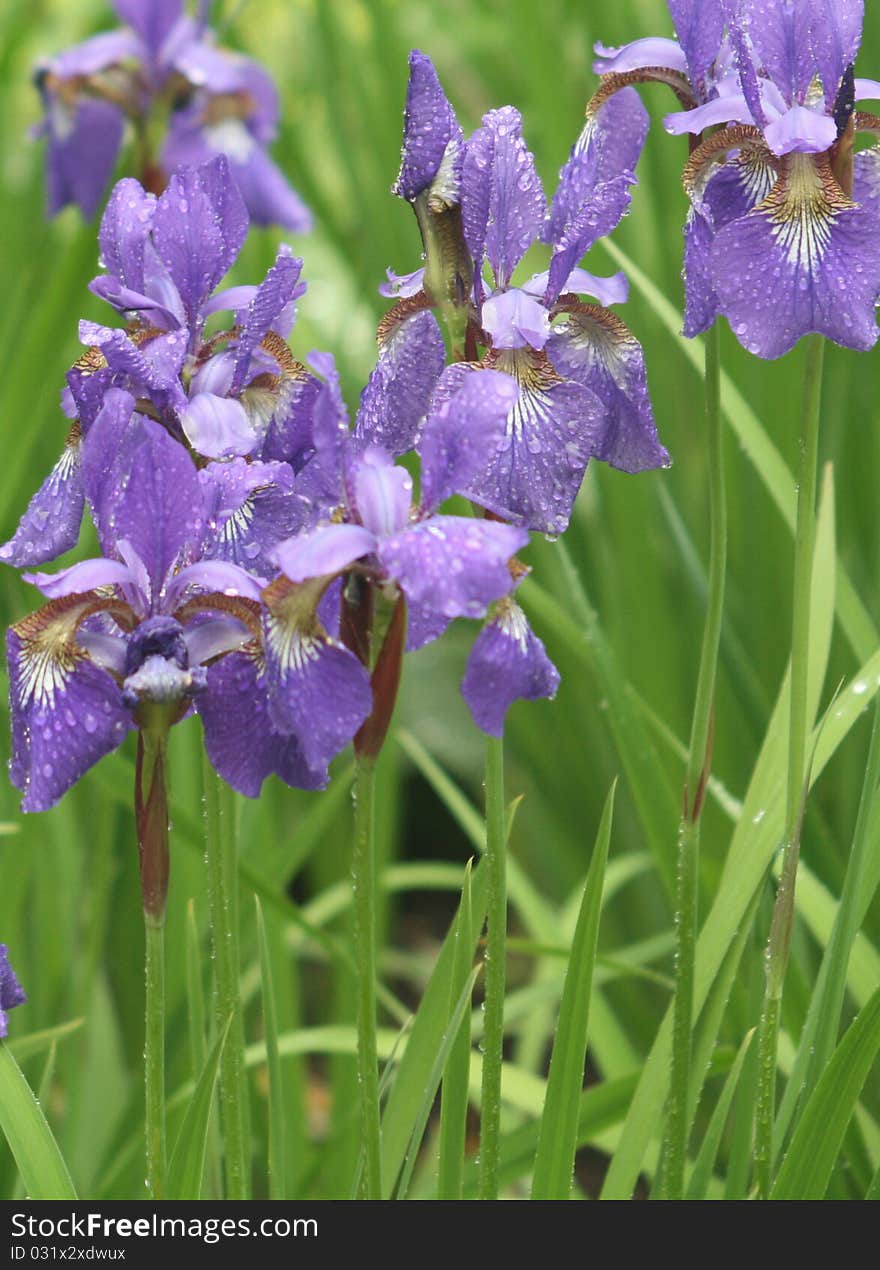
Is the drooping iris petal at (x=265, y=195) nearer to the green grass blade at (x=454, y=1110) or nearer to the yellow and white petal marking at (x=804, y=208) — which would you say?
the yellow and white petal marking at (x=804, y=208)

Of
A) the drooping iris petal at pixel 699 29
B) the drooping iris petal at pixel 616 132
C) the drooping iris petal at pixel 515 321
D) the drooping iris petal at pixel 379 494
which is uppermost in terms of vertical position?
the drooping iris petal at pixel 699 29

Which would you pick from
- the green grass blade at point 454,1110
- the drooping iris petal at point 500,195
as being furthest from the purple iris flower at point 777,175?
the green grass blade at point 454,1110

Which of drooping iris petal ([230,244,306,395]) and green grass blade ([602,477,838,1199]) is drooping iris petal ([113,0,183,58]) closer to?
drooping iris petal ([230,244,306,395])

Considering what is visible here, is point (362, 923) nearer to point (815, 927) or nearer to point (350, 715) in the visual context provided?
point (350, 715)

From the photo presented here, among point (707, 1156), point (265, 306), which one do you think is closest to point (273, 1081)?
point (707, 1156)

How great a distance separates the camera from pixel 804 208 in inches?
37.1

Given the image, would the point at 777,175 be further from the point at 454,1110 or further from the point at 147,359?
the point at 454,1110

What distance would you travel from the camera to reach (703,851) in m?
1.88

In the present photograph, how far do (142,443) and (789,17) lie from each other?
0.50 meters

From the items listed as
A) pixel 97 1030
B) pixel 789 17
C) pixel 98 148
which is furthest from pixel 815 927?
pixel 98 148

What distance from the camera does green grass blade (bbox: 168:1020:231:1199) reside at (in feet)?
2.93

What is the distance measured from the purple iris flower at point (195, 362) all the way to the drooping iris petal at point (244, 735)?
0.11m

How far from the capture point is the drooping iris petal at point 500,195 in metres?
0.94

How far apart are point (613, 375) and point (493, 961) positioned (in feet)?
1.27
